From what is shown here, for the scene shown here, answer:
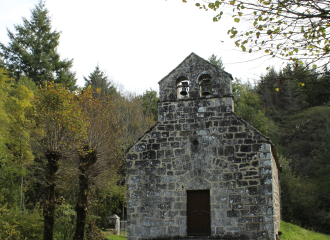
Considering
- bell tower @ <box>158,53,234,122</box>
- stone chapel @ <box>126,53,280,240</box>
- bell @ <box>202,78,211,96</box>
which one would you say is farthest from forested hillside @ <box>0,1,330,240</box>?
stone chapel @ <box>126,53,280,240</box>

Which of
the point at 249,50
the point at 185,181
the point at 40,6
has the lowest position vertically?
the point at 185,181

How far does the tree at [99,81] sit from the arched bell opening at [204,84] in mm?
24176

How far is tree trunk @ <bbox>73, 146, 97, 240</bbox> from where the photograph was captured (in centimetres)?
1349

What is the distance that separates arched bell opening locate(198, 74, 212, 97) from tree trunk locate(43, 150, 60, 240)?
6.28 m

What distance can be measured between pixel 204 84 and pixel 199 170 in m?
3.12

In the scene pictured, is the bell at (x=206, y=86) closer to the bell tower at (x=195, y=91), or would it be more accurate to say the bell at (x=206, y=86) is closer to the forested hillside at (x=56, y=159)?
the bell tower at (x=195, y=91)

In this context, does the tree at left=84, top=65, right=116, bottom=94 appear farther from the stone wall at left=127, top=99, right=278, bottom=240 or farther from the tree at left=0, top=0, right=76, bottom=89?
the stone wall at left=127, top=99, right=278, bottom=240

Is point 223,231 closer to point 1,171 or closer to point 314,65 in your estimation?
point 314,65

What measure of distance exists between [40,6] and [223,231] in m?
31.2

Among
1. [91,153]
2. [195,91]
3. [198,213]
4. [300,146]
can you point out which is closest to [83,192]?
[91,153]

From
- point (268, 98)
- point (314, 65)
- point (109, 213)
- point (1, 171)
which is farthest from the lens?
point (268, 98)

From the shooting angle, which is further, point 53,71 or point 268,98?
point 268,98

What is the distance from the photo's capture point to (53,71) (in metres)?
30.7

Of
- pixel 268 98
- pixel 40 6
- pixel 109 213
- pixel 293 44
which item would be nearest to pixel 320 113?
pixel 268 98
